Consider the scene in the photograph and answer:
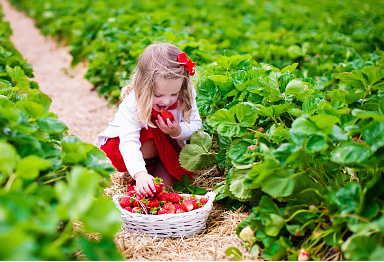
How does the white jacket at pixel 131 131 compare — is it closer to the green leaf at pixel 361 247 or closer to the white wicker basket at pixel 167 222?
the white wicker basket at pixel 167 222

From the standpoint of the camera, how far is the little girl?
2260 millimetres

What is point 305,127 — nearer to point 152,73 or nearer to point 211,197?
point 211,197

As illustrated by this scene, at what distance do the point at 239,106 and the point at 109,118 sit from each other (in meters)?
2.16

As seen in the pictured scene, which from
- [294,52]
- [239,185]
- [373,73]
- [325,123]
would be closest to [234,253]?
[239,185]

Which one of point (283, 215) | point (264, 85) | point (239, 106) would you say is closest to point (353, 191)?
point (283, 215)

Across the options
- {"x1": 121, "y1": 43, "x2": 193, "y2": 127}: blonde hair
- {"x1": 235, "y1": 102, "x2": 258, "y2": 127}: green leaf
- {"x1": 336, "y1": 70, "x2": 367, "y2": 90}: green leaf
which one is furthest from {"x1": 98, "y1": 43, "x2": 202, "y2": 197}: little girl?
{"x1": 336, "y1": 70, "x2": 367, "y2": 90}: green leaf

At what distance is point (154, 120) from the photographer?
8.25ft

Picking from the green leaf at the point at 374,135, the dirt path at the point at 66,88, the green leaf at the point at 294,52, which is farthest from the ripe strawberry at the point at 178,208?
the green leaf at the point at 294,52

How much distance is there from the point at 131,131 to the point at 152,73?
1.37ft

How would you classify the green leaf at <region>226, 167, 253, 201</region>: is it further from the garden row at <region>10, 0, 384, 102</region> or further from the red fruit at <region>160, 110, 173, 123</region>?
the garden row at <region>10, 0, 384, 102</region>

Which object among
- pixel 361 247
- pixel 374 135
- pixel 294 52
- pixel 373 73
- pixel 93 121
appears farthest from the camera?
pixel 294 52

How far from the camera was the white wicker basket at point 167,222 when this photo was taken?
6.49 feet

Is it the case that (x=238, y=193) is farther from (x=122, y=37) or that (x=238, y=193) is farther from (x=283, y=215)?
(x=122, y=37)

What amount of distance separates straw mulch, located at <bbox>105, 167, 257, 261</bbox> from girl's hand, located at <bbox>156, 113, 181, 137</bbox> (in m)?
0.58
